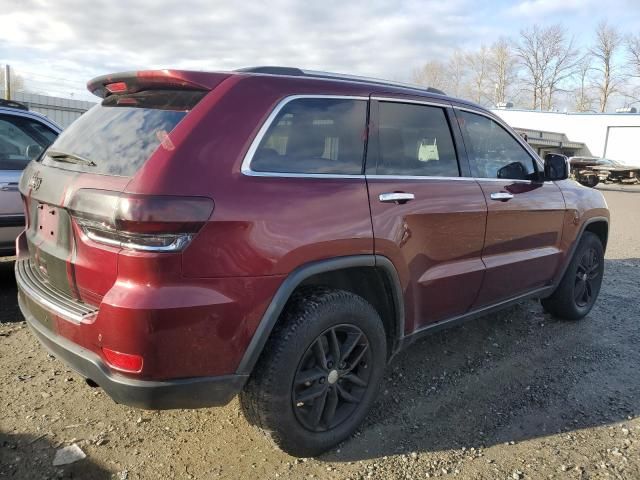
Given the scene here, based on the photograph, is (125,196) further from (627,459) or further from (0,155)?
(0,155)

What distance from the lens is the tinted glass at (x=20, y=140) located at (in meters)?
5.00

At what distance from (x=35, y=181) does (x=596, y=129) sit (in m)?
48.5

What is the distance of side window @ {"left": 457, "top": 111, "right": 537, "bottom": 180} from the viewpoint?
369 centimetres

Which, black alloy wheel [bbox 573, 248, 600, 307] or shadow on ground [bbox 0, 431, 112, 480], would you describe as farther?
black alloy wheel [bbox 573, 248, 600, 307]

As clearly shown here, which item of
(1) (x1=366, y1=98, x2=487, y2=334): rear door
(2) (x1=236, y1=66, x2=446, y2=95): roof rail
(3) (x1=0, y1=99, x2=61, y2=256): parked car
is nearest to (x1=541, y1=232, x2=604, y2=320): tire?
(1) (x1=366, y1=98, x2=487, y2=334): rear door

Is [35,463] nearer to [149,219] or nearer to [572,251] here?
[149,219]

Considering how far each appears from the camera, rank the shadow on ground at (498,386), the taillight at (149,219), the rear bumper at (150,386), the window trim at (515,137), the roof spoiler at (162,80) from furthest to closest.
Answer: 1. the window trim at (515,137)
2. the shadow on ground at (498,386)
3. the roof spoiler at (162,80)
4. the rear bumper at (150,386)
5. the taillight at (149,219)

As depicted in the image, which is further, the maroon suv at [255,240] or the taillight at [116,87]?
the taillight at [116,87]

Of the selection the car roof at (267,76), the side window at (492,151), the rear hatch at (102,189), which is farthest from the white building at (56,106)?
the side window at (492,151)

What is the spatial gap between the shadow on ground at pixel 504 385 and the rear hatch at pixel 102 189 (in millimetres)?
1541

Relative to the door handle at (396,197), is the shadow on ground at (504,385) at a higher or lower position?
lower

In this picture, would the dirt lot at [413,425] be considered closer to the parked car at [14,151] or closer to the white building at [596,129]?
the parked car at [14,151]

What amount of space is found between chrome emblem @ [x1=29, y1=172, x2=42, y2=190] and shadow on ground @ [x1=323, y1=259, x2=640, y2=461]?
6.73 feet

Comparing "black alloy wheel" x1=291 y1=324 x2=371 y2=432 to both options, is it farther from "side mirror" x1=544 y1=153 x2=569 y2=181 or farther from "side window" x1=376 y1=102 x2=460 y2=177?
"side mirror" x1=544 y1=153 x2=569 y2=181
